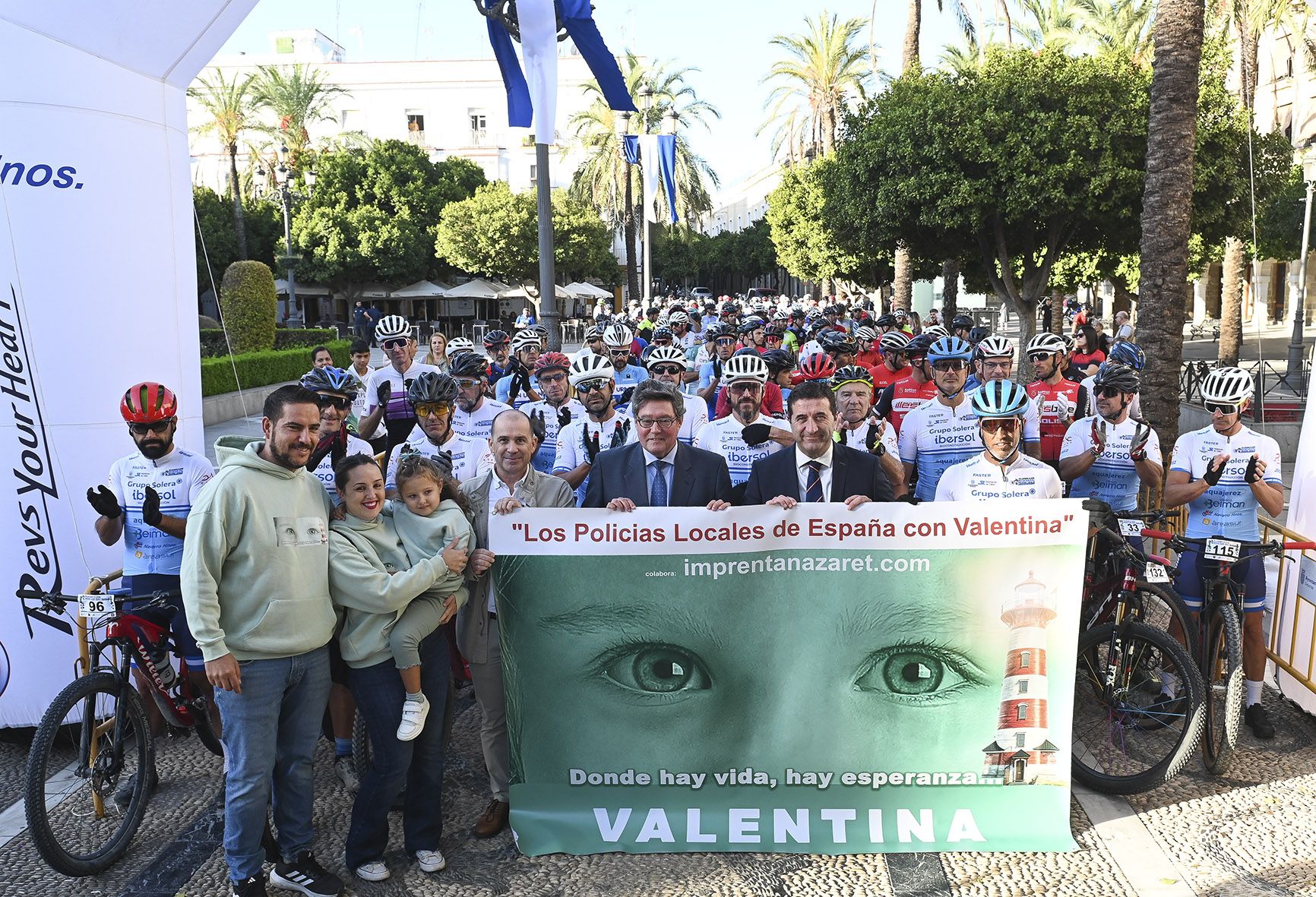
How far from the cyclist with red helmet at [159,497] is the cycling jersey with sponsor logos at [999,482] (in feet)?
12.6

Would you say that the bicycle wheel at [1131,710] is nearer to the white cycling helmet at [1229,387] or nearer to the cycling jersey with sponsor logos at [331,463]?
the white cycling helmet at [1229,387]

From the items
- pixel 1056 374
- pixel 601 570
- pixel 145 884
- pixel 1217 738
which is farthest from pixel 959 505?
pixel 1056 374

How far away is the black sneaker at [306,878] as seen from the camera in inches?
174

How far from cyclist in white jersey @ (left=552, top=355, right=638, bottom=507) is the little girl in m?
2.65

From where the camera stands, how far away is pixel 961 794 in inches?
186

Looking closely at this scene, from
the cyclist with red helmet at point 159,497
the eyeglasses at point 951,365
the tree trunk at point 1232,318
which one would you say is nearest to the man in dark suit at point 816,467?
the eyeglasses at point 951,365

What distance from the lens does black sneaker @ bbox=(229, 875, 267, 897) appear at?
430 cm

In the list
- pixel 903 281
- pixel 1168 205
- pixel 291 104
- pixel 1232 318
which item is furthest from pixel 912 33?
pixel 291 104

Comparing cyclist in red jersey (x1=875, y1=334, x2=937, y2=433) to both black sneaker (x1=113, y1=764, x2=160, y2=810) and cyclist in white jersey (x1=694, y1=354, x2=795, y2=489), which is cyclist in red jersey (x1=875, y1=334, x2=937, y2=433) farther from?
black sneaker (x1=113, y1=764, x2=160, y2=810)

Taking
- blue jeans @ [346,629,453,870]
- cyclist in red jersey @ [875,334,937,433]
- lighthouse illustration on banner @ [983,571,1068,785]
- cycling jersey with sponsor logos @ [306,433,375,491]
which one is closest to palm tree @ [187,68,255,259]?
cyclist in red jersey @ [875,334,937,433]

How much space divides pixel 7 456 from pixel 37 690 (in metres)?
1.35

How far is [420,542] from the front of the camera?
181 inches

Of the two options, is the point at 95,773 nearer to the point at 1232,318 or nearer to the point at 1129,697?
the point at 1129,697

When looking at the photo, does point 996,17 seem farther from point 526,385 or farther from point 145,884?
point 145,884
